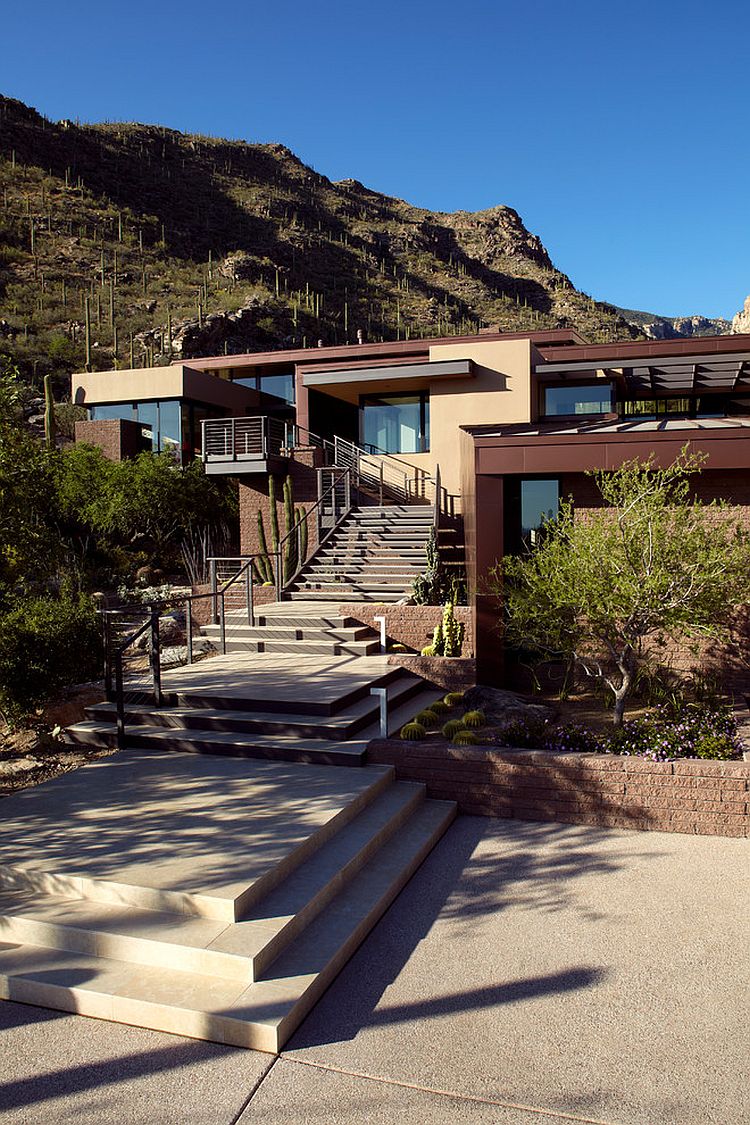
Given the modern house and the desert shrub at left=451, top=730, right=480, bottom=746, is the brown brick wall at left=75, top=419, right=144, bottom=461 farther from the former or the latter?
the desert shrub at left=451, top=730, right=480, bottom=746

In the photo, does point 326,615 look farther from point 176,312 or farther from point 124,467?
point 176,312

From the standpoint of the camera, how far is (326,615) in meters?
13.2

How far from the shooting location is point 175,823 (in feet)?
20.8

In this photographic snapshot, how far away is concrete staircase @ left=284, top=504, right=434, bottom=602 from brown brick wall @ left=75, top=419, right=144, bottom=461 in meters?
9.06

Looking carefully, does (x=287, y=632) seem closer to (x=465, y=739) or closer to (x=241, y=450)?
(x=465, y=739)

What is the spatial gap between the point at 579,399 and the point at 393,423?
5.05 m

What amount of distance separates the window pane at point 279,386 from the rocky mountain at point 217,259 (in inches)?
442

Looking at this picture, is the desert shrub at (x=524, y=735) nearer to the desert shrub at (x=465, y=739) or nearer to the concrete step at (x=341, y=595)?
the desert shrub at (x=465, y=739)

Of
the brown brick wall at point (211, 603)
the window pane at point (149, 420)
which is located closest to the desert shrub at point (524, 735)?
the brown brick wall at point (211, 603)

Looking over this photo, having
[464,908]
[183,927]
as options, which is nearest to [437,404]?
[464,908]

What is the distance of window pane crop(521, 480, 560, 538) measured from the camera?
38.6 feet

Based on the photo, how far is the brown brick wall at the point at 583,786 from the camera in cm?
698

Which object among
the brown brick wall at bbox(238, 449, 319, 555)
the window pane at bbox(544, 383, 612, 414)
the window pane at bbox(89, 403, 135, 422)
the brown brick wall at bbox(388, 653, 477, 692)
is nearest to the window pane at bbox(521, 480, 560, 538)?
the brown brick wall at bbox(388, 653, 477, 692)

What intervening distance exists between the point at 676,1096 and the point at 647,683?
7.45 m
